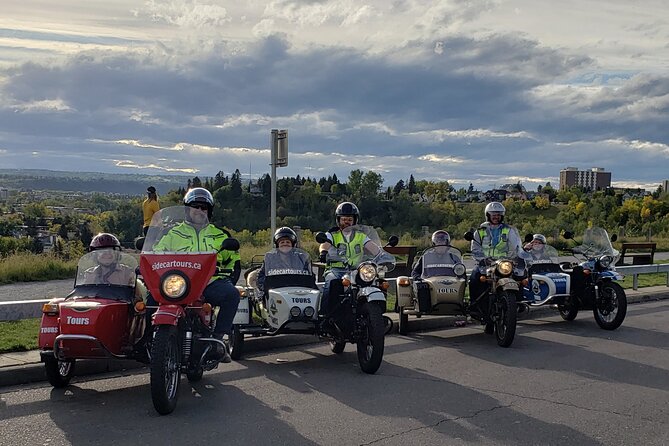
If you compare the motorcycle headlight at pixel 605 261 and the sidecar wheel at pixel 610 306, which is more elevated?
the motorcycle headlight at pixel 605 261

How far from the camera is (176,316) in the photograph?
261 inches

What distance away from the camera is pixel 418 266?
11719 mm

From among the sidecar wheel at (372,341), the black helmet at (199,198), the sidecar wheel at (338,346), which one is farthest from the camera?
the sidecar wheel at (338,346)

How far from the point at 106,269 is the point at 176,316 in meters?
1.45

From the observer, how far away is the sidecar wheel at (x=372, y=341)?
8.44 metres

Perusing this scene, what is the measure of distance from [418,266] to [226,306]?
4.72m

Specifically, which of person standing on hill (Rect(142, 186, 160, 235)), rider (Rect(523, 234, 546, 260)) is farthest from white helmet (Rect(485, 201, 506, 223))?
person standing on hill (Rect(142, 186, 160, 235))

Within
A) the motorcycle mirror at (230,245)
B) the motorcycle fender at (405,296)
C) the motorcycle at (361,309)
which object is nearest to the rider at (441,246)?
the motorcycle fender at (405,296)

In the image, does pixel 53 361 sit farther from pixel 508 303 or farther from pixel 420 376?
pixel 508 303

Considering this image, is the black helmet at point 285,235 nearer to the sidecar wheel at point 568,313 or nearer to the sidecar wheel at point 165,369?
the sidecar wheel at point 165,369

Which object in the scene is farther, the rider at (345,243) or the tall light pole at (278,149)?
the tall light pole at (278,149)

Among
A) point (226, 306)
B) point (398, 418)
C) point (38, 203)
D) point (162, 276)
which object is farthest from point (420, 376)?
point (38, 203)

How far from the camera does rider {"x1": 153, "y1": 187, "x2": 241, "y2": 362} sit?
24.5 ft

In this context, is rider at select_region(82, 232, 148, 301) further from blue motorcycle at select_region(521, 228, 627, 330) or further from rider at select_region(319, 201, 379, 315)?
blue motorcycle at select_region(521, 228, 627, 330)
